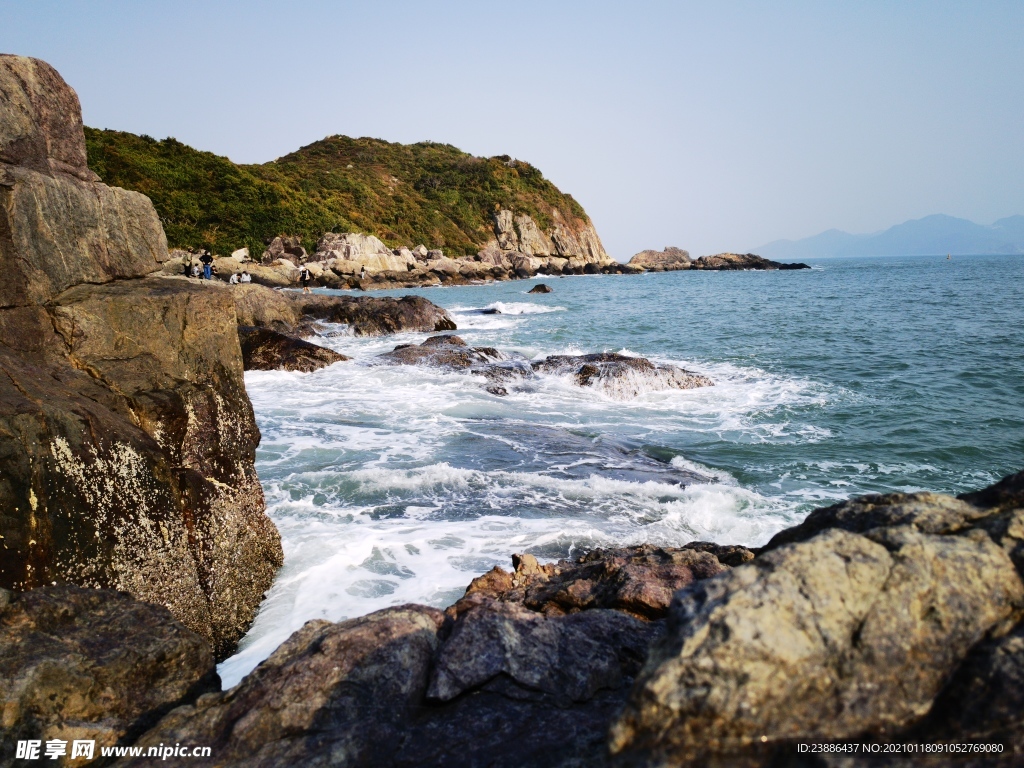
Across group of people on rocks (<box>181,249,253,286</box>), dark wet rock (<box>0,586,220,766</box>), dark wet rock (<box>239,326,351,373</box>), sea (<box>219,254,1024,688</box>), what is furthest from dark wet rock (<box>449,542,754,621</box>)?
dark wet rock (<box>239,326,351,373</box>)

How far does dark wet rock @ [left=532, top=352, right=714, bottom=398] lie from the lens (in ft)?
55.0

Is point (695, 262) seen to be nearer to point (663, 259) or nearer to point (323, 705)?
point (663, 259)

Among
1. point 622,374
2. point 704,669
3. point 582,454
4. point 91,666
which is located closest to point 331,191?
point 622,374

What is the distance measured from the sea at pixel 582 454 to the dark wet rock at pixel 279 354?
0.53 metres

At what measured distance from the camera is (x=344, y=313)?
91.4 ft

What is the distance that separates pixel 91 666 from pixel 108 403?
8.59 ft

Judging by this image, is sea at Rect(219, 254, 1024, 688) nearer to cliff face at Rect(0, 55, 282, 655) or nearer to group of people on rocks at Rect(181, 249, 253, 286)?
cliff face at Rect(0, 55, 282, 655)

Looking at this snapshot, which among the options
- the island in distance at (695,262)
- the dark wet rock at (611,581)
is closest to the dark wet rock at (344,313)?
the dark wet rock at (611,581)

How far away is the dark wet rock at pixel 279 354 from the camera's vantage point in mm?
18531

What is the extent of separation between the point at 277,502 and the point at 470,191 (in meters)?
91.6

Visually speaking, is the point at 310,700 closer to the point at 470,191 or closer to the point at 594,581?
the point at 594,581

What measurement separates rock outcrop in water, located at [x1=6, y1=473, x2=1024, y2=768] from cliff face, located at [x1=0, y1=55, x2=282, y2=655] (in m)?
0.88

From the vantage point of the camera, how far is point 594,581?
17.0 ft

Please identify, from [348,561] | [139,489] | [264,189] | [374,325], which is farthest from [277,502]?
[264,189]
